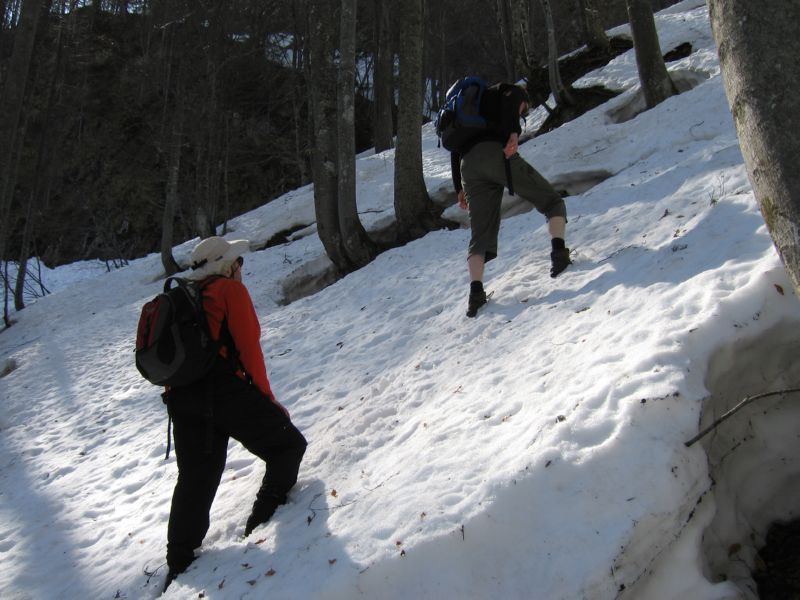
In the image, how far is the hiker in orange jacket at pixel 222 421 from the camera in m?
3.72

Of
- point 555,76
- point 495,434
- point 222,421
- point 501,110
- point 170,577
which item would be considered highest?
point 555,76

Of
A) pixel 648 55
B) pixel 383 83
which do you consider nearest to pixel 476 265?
pixel 648 55

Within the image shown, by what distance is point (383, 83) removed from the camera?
18.2m

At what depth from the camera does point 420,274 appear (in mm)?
7512

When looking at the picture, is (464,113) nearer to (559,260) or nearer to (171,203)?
(559,260)

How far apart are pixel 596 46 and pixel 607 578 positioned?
50.2 feet

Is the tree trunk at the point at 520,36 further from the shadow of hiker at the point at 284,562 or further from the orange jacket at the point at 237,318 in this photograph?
the shadow of hiker at the point at 284,562

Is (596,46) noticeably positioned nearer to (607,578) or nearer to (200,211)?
(200,211)

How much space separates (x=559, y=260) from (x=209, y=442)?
3.24 m

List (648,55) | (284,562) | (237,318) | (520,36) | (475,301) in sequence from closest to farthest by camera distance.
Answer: (284,562) < (237,318) < (475,301) < (648,55) < (520,36)

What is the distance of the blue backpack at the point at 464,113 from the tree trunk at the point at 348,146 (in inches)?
161

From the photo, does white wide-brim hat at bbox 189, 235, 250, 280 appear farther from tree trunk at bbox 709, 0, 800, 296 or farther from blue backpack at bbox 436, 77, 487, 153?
tree trunk at bbox 709, 0, 800, 296

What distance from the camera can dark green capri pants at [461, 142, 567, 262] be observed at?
514 centimetres

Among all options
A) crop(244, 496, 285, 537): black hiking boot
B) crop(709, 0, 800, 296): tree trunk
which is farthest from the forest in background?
crop(709, 0, 800, 296): tree trunk
